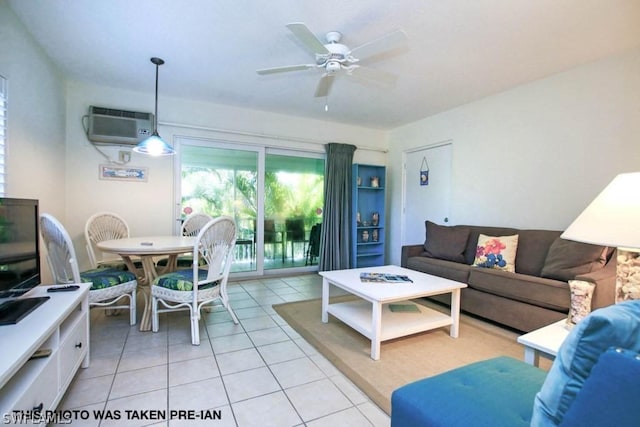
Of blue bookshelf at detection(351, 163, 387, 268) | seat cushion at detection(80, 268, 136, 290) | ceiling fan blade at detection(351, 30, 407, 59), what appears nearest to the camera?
ceiling fan blade at detection(351, 30, 407, 59)

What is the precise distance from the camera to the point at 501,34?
2301mm

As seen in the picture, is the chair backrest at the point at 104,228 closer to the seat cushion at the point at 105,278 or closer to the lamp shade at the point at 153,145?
the seat cushion at the point at 105,278

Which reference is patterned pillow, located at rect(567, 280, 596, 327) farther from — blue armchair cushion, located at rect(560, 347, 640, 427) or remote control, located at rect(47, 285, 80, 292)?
remote control, located at rect(47, 285, 80, 292)

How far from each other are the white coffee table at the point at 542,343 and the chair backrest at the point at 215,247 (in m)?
2.09

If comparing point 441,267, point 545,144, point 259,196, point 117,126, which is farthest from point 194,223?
point 545,144

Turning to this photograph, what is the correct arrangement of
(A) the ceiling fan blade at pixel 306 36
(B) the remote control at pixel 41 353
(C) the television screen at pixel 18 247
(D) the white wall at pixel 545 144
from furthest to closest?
(D) the white wall at pixel 545 144
(A) the ceiling fan blade at pixel 306 36
(C) the television screen at pixel 18 247
(B) the remote control at pixel 41 353

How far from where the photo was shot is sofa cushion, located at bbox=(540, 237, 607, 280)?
2334 mm

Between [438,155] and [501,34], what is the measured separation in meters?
2.18

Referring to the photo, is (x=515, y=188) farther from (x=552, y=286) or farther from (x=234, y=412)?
(x=234, y=412)

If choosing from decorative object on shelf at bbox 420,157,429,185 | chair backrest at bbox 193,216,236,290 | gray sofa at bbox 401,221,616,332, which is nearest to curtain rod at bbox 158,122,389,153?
decorative object on shelf at bbox 420,157,429,185

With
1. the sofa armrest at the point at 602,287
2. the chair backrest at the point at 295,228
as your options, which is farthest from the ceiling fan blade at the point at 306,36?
the chair backrest at the point at 295,228

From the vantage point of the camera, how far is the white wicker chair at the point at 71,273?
1.95 metres

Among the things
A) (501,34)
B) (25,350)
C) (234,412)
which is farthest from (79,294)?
(501,34)

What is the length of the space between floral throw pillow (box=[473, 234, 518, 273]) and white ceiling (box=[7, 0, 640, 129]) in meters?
1.70
